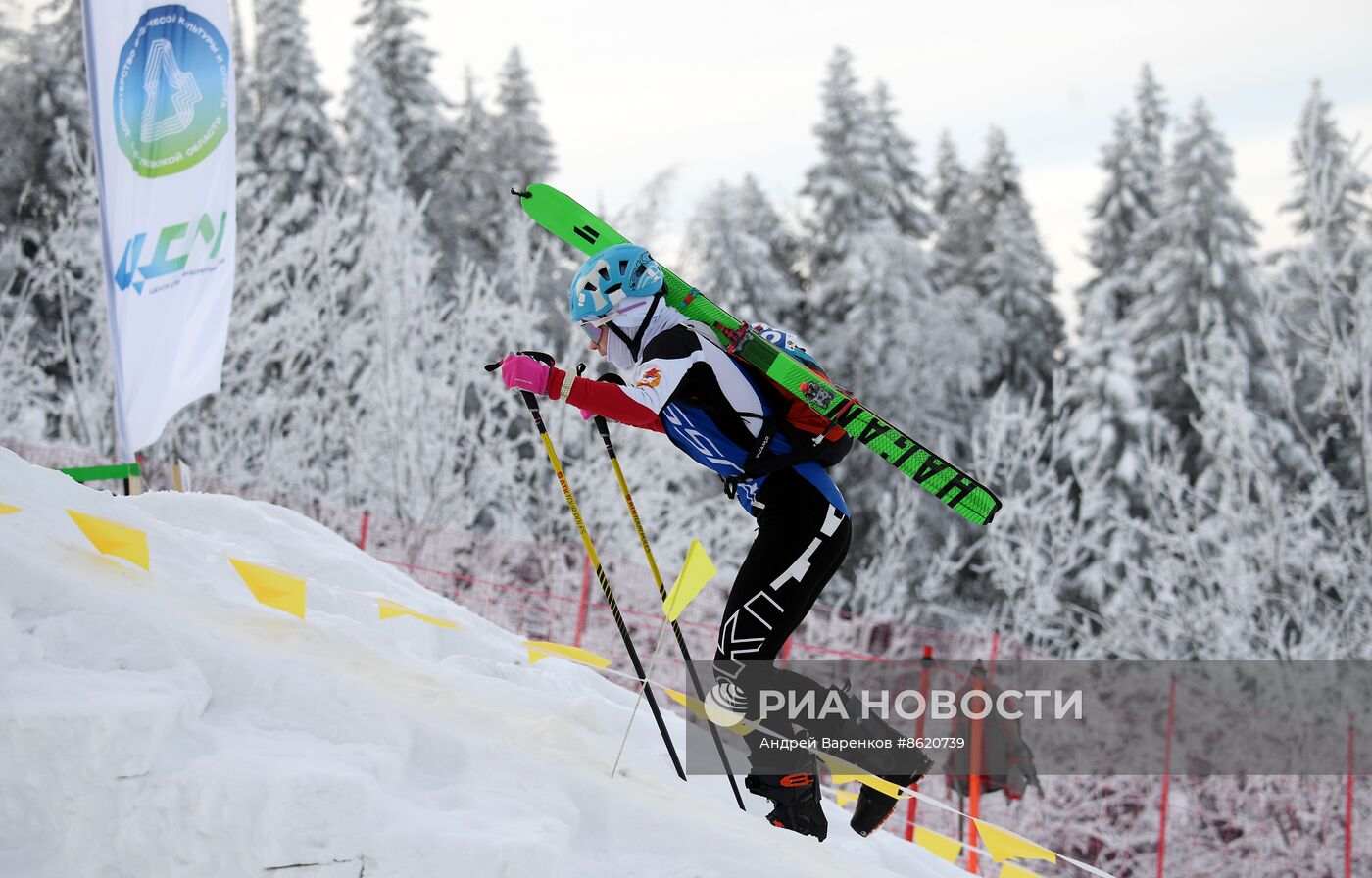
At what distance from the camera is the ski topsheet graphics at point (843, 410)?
3828mm

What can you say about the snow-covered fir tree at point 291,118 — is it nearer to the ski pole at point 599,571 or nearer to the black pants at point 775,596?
the ski pole at point 599,571

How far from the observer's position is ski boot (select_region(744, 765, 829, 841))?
3.79 m

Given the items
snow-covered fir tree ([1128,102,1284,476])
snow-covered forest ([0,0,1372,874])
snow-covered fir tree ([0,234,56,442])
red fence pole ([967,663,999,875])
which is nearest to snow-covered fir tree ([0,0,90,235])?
snow-covered forest ([0,0,1372,874])

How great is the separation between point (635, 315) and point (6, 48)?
24.0m

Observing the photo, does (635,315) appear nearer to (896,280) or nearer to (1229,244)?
(896,280)

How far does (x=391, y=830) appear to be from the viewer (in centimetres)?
254

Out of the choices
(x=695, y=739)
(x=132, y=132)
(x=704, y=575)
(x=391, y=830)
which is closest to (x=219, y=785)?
(x=391, y=830)

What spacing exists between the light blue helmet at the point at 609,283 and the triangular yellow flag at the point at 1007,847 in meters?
2.94

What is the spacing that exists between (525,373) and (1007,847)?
3.26 m

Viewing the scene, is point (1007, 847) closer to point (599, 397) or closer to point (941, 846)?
point (941, 846)

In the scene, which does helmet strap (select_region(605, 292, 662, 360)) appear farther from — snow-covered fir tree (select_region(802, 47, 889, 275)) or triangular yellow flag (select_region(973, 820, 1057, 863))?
snow-covered fir tree (select_region(802, 47, 889, 275))

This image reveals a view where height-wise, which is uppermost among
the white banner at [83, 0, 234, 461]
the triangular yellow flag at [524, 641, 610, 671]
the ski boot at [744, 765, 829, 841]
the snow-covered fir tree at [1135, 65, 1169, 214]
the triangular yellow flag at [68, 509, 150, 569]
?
the snow-covered fir tree at [1135, 65, 1169, 214]

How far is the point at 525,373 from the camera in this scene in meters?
3.70

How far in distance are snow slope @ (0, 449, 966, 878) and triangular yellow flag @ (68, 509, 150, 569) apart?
0.06 m
